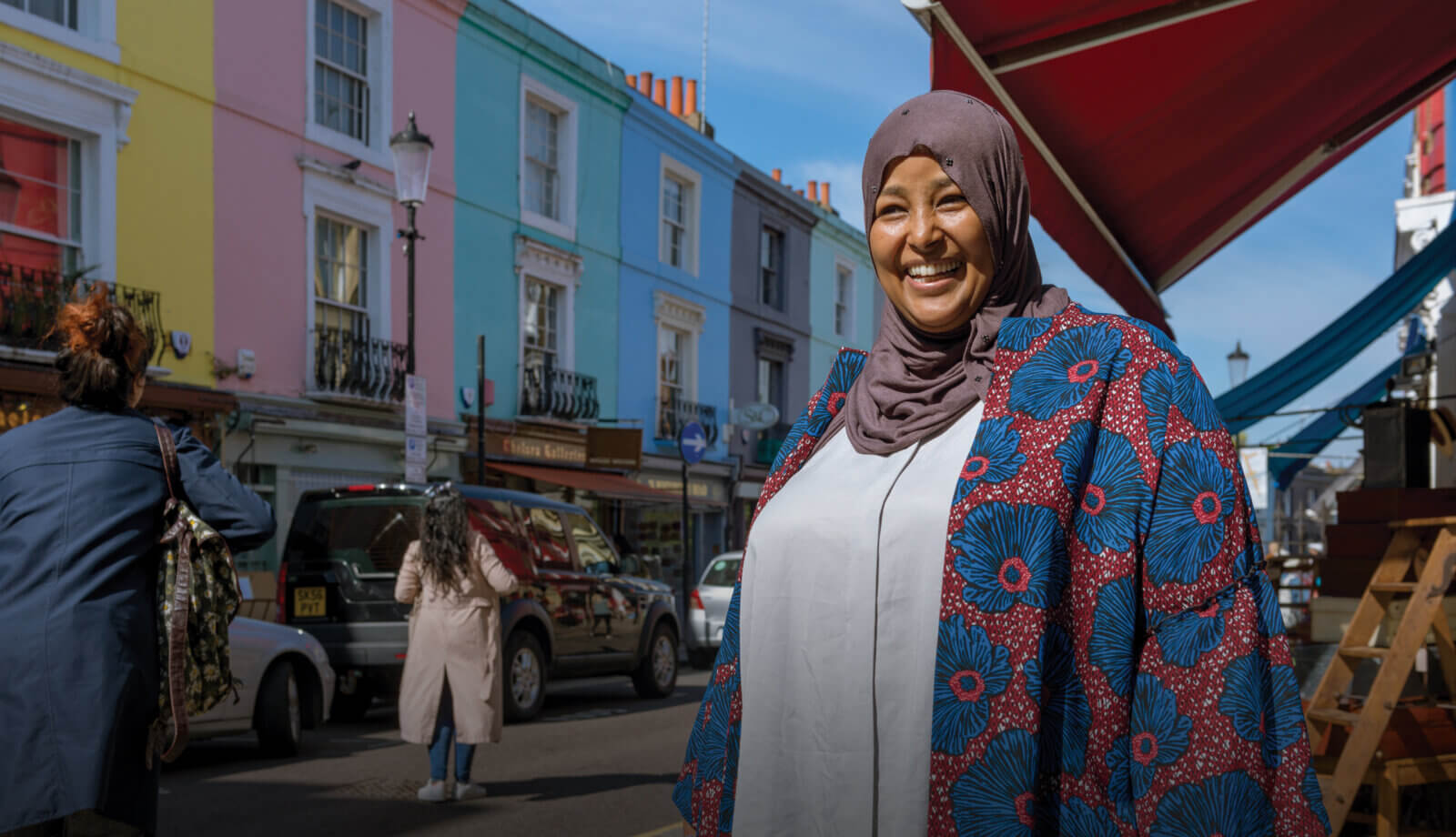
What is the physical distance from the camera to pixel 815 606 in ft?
6.04

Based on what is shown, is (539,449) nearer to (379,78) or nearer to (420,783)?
(379,78)

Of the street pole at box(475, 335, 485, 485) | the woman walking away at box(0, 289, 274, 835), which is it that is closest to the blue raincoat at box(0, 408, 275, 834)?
the woman walking away at box(0, 289, 274, 835)

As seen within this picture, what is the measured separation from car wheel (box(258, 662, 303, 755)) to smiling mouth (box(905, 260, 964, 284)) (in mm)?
8168

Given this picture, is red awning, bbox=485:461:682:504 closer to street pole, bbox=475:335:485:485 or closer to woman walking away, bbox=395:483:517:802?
street pole, bbox=475:335:485:485

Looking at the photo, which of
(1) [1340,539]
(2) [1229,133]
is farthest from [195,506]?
(1) [1340,539]

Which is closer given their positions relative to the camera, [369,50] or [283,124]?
[283,124]

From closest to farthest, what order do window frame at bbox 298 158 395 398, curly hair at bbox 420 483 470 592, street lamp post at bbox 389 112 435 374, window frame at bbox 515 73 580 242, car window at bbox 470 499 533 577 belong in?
curly hair at bbox 420 483 470 592 → car window at bbox 470 499 533 577 → street lamp post at bbox 389 112 435 374 → window frame at bbox 298 158 395 398 → window frame at bbox 515 73 580 242

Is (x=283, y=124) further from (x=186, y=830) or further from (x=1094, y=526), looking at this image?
(x=1094, y=526)

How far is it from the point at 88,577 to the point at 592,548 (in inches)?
390

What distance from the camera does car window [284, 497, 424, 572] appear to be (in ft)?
35.8

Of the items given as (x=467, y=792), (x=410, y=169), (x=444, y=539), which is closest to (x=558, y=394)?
(x=410, y=169)

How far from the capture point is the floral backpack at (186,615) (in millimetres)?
2975

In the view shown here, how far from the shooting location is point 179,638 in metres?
3.00

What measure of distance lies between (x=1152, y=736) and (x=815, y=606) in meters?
0.53
